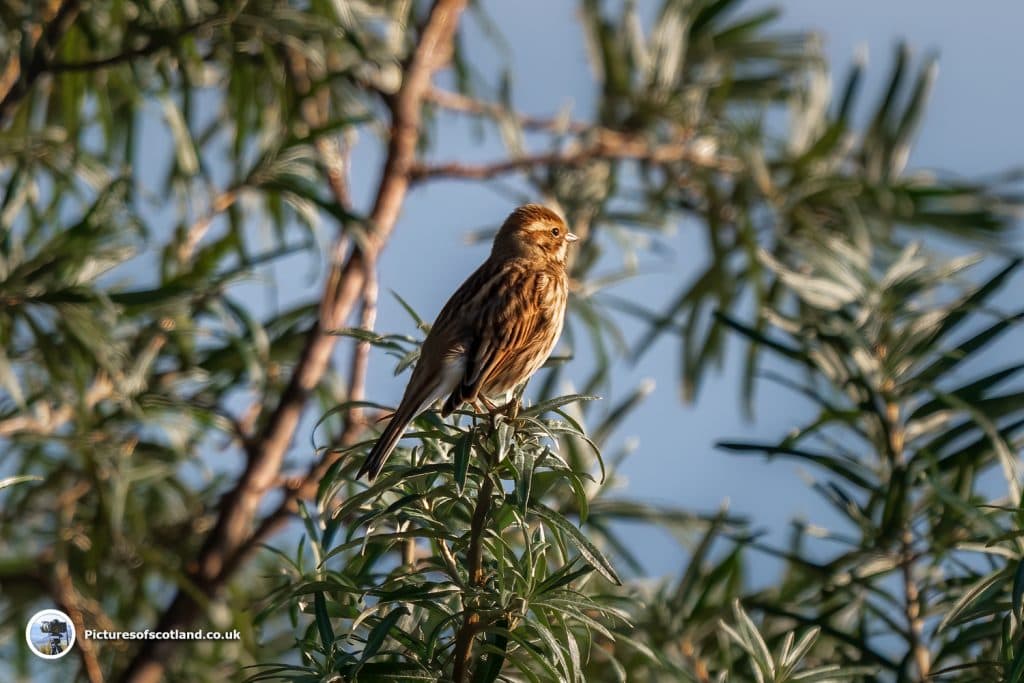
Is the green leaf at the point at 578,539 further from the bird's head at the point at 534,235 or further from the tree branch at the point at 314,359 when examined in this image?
the tree branch at the point at 314,359

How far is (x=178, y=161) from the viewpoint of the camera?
4.62 m

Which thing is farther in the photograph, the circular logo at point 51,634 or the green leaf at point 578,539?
the circular logo at point 51,634

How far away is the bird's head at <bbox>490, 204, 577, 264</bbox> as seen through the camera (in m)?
3.82

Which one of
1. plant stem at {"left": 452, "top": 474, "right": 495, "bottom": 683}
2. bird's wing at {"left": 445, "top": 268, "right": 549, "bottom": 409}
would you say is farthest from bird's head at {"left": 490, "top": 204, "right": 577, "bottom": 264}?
plant stem at {"left": 452, "top": 474, "right": 495, "bottom": 683}

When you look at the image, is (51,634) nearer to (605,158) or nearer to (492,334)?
(492,334)

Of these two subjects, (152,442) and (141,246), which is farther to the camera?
(152,442)

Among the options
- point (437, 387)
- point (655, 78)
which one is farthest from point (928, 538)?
point (655, 78)

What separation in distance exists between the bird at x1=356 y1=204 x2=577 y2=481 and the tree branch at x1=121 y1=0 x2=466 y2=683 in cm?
68

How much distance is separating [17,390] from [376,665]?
1691mm

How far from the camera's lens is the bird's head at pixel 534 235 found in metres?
3.82

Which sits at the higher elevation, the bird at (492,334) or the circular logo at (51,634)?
the bird at (492,334)

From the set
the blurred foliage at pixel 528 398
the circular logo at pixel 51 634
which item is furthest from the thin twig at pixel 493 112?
the circular logo at pixel 51 634

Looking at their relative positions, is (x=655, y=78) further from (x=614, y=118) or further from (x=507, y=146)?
(x=507, y=146)

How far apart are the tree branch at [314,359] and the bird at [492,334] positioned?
68cm
